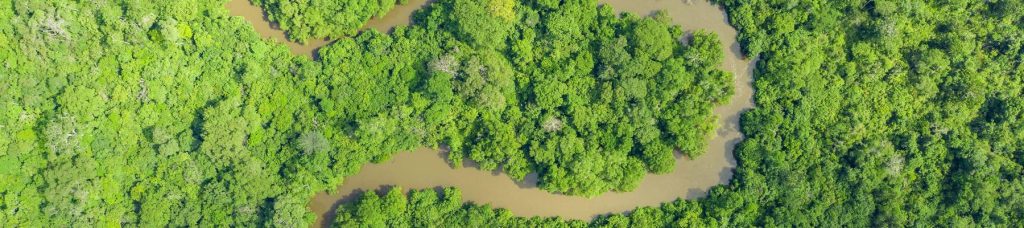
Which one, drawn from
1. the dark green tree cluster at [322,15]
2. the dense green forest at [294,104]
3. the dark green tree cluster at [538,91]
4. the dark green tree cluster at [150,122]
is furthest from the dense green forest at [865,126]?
the dark green tree cluster at [322,15]

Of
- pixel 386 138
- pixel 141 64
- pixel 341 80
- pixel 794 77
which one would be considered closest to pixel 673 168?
pixel 794 77

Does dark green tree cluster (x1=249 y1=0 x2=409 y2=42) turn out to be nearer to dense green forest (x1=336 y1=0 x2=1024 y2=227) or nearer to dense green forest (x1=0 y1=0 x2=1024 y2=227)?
dense green forest (x1=0 y1=0 x2=1024 y2=227)

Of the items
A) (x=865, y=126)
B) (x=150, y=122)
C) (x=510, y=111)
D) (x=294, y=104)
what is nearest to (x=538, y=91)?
(x=510, y=111)

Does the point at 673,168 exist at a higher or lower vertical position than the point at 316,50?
lower

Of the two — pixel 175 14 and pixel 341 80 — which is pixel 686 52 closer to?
pixel 341 80

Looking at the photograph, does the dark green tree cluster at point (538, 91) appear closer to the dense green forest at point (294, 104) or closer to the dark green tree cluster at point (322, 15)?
the dense green forest at point (294, 104)

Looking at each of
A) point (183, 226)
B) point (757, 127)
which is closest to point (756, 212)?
point (757, 127)

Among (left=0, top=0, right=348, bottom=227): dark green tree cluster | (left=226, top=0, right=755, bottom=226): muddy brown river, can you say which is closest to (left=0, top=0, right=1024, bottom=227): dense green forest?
(left=0, top=0, right=348, bottom=227): dark green tree cluster

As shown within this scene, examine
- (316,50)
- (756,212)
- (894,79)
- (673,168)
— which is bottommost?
(756,212)

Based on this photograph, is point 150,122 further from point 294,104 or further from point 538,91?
point 538,91
